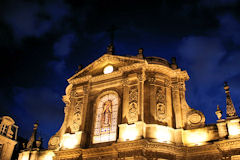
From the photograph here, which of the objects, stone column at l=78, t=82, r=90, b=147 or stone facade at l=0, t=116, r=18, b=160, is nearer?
stone column at l=78, t=82, r=90, b=147

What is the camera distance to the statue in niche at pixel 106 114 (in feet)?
77.1

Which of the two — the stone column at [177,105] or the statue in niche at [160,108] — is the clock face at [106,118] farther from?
the stone column at [177,105]

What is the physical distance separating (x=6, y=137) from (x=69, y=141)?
25.2 feet

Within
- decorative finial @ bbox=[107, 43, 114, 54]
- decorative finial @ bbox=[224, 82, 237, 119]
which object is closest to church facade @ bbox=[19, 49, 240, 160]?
decorative finial @ bbox=[224, 82, 237, 119]

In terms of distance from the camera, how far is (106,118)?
23.8m

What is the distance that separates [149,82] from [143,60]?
1.78 m

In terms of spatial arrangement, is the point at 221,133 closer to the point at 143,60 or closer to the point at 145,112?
the point at 145,112

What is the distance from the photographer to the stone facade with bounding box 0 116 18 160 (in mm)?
27487

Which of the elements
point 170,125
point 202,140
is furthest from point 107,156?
point 202,140

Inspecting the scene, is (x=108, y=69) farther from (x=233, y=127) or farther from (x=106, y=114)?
(x=233, y=127)

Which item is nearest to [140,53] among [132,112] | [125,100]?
[125,100]

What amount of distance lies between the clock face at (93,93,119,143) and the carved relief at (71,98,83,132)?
143cm

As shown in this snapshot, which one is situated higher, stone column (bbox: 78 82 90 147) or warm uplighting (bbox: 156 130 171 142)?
stone column (bbox: 78 82 90 147)

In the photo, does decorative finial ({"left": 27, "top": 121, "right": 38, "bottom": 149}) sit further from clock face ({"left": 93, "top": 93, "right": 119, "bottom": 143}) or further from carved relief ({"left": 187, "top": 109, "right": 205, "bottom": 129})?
carved relief ({"left": 187, "top": 109, "right": 205, "bottom": 129})
